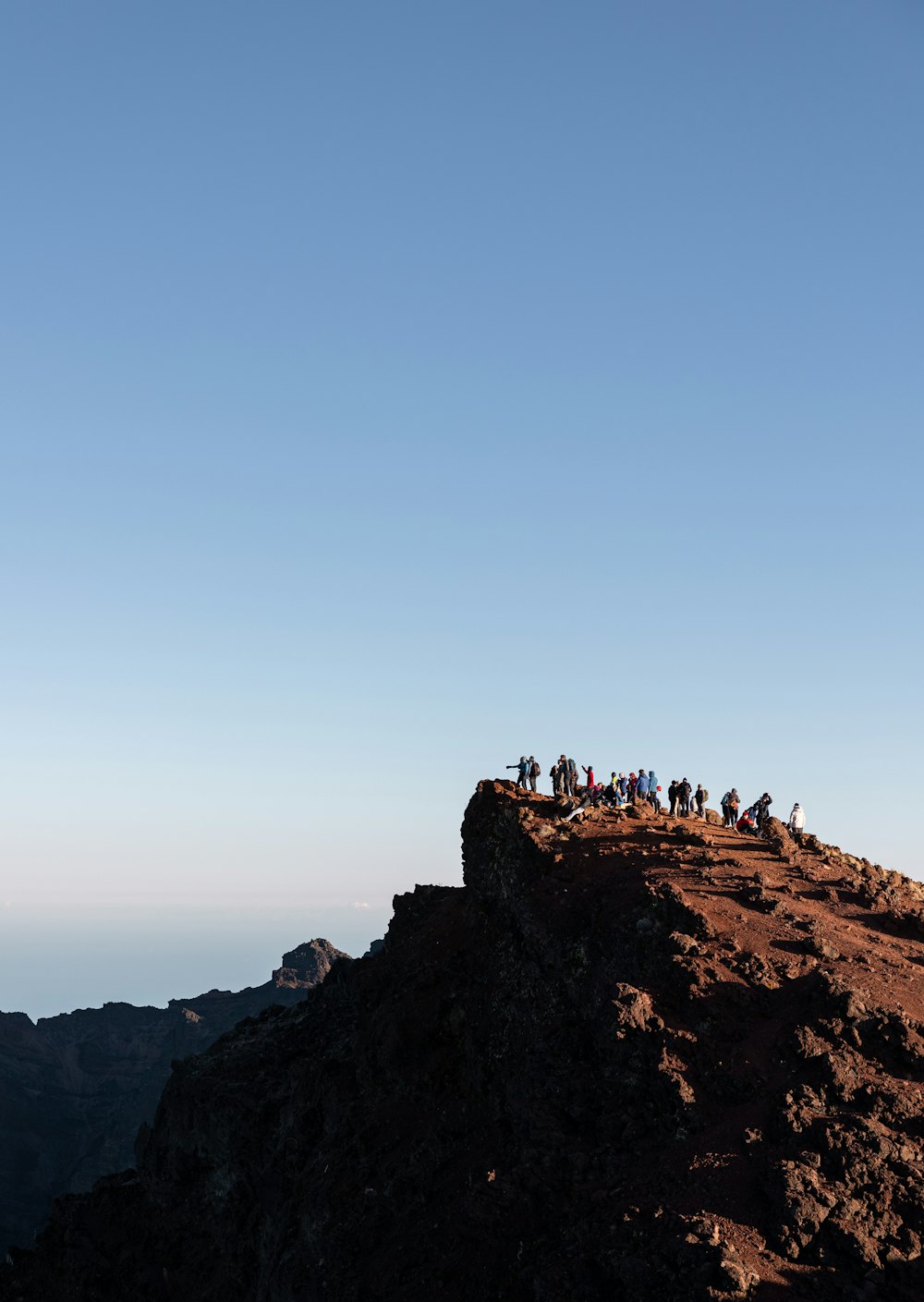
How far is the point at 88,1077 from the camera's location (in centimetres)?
13650

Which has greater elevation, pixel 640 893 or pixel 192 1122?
pixel 640 893

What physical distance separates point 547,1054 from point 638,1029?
398 cm

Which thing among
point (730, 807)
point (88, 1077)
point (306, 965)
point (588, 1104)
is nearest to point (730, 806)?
point (730, 807)

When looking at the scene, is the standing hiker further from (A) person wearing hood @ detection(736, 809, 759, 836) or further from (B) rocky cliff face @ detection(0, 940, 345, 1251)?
(B) rocky cliff face @ detection(0, 940, 345, 1251)

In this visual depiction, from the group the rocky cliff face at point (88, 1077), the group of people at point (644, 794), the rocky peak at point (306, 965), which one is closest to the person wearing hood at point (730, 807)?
the group of people at point (644, 794)

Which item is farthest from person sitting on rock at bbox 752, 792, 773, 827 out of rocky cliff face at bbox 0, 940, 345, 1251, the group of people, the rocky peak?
the rocky peak

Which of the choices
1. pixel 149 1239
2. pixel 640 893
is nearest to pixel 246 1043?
pixel 149 1239

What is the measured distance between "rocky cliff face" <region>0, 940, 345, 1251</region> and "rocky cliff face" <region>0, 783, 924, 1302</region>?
65.7 m

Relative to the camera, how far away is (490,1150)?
3441cm

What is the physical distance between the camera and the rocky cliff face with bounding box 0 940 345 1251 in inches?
4400

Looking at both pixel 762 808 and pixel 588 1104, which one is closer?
pixel 588 1104

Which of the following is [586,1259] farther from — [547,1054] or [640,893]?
[640,893]

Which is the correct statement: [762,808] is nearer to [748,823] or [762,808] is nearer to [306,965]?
[748,823]

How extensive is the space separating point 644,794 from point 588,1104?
78.2ft
